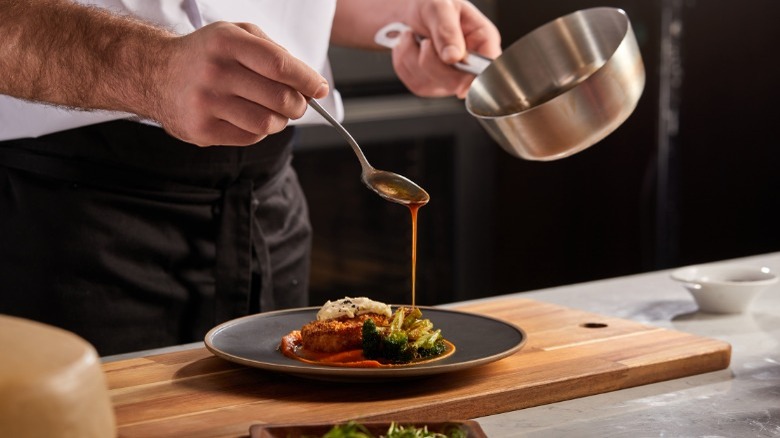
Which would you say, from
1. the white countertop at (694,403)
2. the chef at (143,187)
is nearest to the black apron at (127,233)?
the chef at (143,187)

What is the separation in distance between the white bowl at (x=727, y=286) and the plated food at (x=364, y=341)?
0.50 metres

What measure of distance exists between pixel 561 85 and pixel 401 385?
66cm

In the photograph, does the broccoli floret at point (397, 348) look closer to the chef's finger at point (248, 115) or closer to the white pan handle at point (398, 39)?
the chef's finger at point (248, 115)

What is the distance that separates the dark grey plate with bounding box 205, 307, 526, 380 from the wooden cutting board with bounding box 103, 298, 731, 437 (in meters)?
0.02

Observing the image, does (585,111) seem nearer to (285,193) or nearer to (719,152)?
(285,193)

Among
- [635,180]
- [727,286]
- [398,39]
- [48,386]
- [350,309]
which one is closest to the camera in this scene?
[48,386]

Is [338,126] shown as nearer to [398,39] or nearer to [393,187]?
[393,187]

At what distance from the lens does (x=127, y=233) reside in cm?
172

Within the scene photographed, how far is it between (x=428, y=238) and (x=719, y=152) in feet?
3.39

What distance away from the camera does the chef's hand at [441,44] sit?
1798 millimetres

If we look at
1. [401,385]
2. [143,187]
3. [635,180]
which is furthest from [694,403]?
[635,180]

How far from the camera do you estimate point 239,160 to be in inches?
69.8

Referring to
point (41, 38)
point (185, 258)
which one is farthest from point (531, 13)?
point (41, 38)

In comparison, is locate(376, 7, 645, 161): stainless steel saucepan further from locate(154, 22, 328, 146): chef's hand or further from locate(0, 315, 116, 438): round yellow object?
locate(0, 315, 116, 438): round yellow object
